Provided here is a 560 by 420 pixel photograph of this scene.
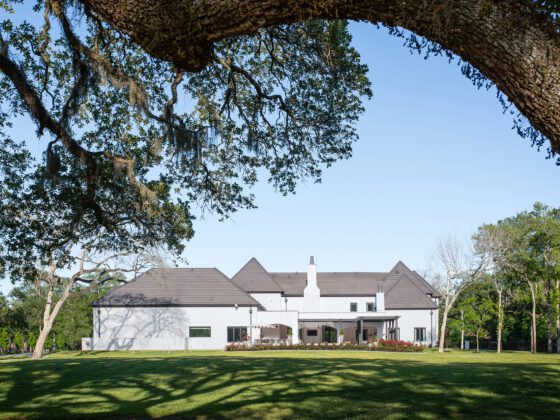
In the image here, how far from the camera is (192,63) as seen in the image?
448 centimetres

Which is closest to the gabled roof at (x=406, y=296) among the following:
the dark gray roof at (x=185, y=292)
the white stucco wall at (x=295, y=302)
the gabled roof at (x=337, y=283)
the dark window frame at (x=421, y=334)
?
the dark window frame at (x=421, y=334)

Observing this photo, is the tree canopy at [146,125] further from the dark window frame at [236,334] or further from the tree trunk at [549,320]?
the tree trunk at [549,320]

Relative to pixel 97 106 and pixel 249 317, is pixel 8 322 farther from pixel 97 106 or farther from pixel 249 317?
pixel 97 106

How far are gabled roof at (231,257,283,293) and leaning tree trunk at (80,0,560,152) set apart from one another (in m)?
50.4

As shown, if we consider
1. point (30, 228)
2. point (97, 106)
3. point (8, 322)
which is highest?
point (97, 106)

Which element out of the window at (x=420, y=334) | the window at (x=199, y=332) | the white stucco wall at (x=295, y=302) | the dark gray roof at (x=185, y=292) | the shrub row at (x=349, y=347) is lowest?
the window at (x=420, y=334)

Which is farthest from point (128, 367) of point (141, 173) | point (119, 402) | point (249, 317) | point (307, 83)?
point (249, 317)

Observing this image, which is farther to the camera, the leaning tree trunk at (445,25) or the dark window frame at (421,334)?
the dark window frame at (421,334)

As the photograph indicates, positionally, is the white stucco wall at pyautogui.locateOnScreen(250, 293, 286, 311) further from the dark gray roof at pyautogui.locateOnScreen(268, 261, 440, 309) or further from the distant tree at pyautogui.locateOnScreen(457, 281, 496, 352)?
the distant tree at pyautogui.locateOnScreen(457, 281, 496, 352)

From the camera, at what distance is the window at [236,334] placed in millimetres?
45938

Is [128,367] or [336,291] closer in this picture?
[128,367]

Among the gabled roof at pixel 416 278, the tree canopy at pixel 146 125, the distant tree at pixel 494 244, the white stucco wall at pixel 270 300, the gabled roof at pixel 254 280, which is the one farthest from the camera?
the gabled roof at pixel 416 278

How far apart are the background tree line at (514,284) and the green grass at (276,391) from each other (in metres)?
27.0

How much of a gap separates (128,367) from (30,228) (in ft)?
22.7
